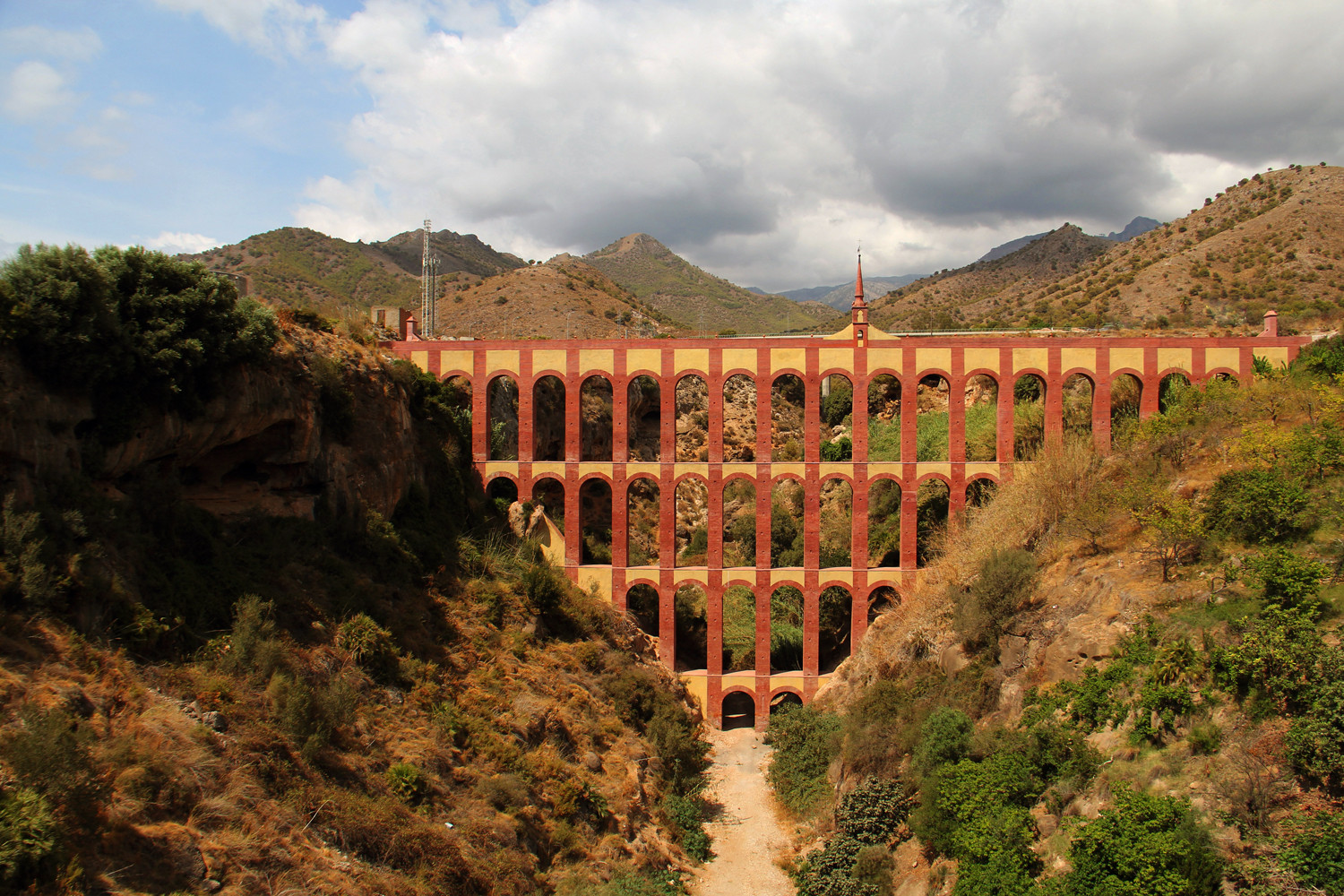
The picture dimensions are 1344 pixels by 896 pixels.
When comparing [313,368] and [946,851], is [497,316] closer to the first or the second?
[313,368]

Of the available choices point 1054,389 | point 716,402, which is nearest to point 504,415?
point 716,402

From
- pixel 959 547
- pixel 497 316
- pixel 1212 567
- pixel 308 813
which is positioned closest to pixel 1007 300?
pixel 497 316

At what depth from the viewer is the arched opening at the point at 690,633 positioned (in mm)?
33500

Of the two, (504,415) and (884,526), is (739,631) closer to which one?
(884,526)

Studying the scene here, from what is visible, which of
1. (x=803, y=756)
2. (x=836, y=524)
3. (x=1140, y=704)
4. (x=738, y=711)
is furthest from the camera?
(x=836, y=524)

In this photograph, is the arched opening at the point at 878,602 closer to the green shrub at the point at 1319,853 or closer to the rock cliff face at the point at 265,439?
the rock cliff face at the point at 265,439

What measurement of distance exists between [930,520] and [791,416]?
2315 centimetres

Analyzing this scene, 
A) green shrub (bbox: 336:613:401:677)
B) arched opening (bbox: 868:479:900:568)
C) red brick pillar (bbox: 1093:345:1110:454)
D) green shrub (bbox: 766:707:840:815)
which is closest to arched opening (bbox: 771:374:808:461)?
arched opening (bbox: 868:479:900:568)

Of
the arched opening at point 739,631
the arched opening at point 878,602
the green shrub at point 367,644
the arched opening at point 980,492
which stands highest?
the arched opening at point 980,492

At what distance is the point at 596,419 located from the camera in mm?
44969

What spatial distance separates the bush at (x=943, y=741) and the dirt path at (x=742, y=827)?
17.4 feet

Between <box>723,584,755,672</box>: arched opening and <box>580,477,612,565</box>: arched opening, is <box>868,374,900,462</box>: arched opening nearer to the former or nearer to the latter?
<box>723,584,755,672</box>: arched opening

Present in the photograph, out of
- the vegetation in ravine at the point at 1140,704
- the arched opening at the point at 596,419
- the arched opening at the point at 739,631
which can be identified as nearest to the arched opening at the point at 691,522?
the arched opening at the point at 739,631

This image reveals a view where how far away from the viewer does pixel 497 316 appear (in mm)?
66000
